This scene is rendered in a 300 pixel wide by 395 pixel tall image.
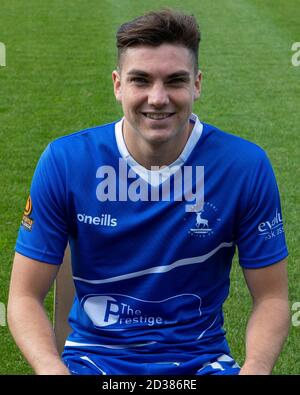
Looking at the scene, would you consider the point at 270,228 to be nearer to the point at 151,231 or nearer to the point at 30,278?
the point at 151,231

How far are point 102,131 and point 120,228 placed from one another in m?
0.42

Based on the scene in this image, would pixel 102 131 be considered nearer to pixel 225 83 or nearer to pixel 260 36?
pixel 225 83

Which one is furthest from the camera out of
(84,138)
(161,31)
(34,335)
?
(84,138)

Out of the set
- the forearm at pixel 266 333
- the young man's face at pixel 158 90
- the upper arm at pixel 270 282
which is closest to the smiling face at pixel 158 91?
the young man's face at pixel 158 90

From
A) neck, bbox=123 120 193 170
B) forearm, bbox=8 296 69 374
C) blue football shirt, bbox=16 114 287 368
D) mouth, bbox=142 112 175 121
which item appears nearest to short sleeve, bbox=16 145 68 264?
blue football shirt, bbox=16 114 287 368

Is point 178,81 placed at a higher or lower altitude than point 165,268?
higher

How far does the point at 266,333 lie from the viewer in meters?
3.30

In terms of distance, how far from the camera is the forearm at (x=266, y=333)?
3223 mm

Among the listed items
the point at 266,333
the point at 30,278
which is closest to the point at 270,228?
the point at 266,333

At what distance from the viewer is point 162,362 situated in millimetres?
3367

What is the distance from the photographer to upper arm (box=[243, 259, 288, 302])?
11.0 feet

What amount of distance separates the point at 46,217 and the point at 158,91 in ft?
2.09

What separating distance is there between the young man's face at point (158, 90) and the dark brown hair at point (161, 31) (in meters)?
0.03
